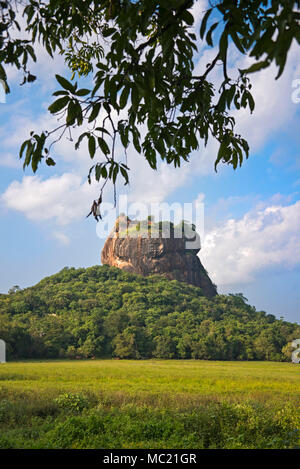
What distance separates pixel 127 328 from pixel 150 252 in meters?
35.2

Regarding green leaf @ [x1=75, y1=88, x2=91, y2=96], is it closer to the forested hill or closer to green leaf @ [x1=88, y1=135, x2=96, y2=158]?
green leaf @ [x1=88, y1=135, x2=96, y2=158]

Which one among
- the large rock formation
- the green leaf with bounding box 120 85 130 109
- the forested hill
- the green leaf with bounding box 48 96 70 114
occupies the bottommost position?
the forested hill

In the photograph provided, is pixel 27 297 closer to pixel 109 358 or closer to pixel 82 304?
pixel 82 304

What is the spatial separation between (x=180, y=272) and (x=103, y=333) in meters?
39.4

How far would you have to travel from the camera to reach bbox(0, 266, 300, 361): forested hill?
39000mm

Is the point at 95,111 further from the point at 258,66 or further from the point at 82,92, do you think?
the point at 258,66

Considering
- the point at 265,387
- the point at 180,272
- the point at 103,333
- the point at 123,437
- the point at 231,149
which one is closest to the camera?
the point at 231,149

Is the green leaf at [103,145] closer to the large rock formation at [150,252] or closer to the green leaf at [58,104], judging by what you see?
the green leaf at [58,104]

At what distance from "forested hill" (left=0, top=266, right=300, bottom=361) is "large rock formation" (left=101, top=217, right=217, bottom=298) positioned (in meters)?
15.1

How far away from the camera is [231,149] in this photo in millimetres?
2771

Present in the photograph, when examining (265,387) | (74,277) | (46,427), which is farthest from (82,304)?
(46,427)

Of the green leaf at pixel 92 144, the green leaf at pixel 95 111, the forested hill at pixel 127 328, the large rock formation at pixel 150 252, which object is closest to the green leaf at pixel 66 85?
the green leaf at pixel 95 111

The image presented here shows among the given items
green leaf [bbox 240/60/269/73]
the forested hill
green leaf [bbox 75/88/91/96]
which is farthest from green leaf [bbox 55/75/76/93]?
the forested hill

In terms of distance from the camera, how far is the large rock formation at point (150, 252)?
77.4 meters
